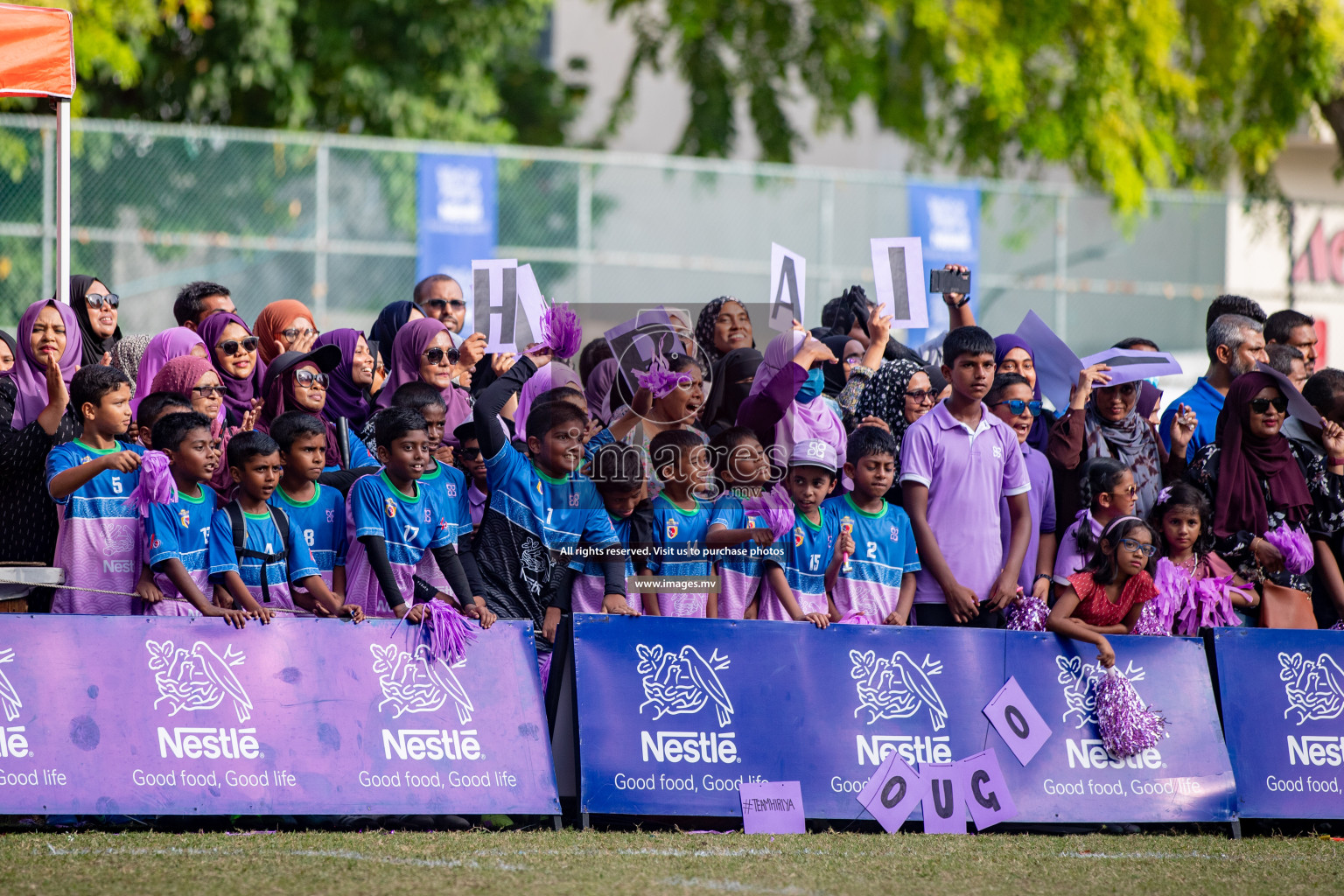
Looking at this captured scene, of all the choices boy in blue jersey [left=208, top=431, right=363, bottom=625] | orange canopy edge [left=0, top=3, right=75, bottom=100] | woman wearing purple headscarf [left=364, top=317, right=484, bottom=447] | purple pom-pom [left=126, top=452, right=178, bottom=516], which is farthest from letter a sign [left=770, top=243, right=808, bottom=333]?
orange canopy edge [left=0, top=3, right=75, bottom=100]

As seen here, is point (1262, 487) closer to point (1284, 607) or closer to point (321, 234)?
point (1284, 607)

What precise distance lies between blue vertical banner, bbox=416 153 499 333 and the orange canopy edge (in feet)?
21.6

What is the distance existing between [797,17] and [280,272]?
8290 millimetres

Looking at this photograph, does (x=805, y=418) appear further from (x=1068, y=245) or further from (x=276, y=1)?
(x=276, y=1)

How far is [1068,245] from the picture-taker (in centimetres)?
1756

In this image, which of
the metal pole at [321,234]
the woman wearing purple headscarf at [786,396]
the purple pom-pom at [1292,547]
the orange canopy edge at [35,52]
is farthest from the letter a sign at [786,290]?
the metal pole at [321,234]

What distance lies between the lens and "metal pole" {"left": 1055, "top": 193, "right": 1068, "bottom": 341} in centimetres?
1722

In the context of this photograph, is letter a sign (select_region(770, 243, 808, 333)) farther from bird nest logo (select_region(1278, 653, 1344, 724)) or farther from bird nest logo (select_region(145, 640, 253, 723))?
bird nest logo (select_region(145, 640, 253, 723))

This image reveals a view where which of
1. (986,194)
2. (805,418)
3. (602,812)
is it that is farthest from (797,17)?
(602,812)

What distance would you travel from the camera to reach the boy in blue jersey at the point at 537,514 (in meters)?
6.61

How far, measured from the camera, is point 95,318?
7.66 meters

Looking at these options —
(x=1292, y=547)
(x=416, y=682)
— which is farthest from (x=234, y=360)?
(x=1292, y=547)

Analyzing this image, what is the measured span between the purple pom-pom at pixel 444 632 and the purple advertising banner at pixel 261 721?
0.11ft

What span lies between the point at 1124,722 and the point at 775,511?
5.54 feet
